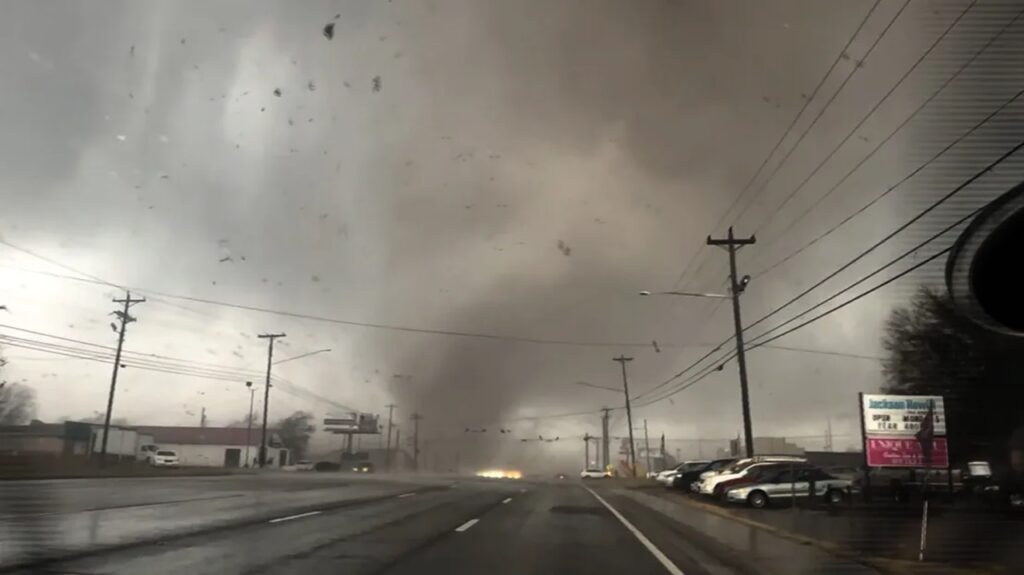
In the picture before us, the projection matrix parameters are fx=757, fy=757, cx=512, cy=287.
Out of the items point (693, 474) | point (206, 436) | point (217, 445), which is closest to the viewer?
point (693, 474)

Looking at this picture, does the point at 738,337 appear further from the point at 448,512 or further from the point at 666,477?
the point at 666,477

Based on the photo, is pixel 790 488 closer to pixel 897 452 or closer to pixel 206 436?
pixel 897 452

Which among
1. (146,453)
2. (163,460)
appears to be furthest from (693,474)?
(146,453)

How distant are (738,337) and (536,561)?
2024cm

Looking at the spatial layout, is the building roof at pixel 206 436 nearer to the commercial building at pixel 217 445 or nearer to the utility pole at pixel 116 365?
Answer: the commercial building at pixel 217 445

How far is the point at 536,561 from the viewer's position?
33.5 ft

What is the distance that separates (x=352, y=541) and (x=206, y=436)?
99.7m

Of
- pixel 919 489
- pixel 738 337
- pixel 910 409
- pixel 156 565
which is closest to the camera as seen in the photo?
pixel 156 565

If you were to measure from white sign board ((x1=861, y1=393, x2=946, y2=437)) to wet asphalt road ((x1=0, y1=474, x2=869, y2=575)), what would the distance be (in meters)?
7.95

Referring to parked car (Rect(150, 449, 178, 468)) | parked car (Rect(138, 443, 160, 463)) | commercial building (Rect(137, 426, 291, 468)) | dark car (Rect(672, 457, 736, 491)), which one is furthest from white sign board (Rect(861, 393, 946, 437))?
commercial building (Rect(137, 426, 291, 468))

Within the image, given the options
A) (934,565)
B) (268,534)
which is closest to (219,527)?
(268,534)

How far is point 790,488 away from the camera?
2556 centimetres

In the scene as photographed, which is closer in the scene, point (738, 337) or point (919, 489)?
point (919, 489)

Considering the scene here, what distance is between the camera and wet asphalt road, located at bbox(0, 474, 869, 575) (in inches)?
364
